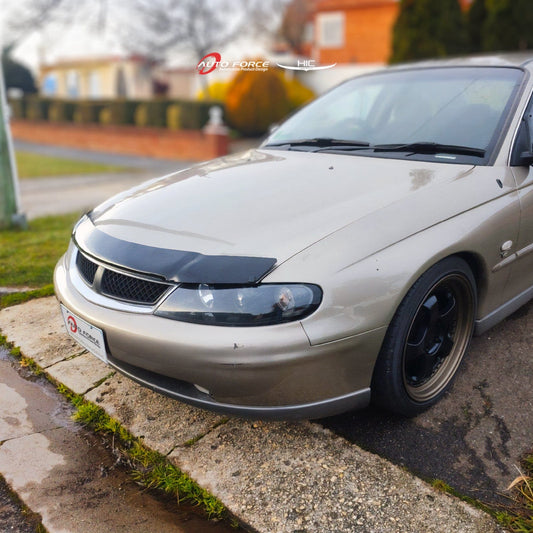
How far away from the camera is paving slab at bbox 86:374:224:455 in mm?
2359

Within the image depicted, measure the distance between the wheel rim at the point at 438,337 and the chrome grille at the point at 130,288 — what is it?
1.02 meters

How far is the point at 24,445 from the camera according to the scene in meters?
2.40

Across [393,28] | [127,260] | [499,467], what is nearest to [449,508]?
[499,467]

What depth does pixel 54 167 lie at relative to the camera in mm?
13383

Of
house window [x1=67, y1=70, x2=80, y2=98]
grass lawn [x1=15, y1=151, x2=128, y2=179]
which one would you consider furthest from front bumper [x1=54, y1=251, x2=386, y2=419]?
house window [x1=67, y1=70, x2=80, y2=98]

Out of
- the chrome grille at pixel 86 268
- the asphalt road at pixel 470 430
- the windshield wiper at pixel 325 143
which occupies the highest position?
the windshield wiper at pixel 325 143

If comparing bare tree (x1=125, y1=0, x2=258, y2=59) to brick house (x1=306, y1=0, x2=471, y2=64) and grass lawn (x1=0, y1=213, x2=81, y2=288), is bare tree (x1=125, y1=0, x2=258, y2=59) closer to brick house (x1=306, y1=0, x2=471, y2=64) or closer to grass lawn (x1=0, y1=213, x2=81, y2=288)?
brick house (x1=306, y1=0, x2=471, y2=64)

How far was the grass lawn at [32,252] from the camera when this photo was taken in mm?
4172

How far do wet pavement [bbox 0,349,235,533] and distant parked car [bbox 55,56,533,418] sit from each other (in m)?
0.43

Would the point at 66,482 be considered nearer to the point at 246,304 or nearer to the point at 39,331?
the point at 246,304

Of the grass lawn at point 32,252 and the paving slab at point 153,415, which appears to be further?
the grass lawn at point 32,252

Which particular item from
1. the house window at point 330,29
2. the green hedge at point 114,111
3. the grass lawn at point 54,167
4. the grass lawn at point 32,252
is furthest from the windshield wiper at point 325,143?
the house window at point 330,29

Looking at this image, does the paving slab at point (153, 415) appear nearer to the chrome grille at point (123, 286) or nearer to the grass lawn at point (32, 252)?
the chrome grille at point (123, 286)

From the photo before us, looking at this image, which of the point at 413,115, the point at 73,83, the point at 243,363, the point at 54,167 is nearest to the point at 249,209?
the point at 243,363
